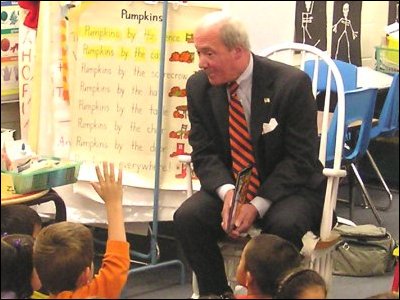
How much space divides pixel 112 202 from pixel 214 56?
54cm

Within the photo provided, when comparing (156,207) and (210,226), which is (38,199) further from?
(156,207)

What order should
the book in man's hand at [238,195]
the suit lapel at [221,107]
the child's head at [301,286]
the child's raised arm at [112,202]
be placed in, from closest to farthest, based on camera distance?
the child's head at [301,286] → the child's raised arm at [112,202] → the book in man's hand at [238,195] → the suit lapel at [221,107]

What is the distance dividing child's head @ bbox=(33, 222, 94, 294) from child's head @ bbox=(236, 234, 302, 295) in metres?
0.39

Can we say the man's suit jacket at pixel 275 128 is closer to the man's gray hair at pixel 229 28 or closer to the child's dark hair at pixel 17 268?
the man's gray hair at pixel 229 28

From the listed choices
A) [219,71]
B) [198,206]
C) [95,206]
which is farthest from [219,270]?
[95,206]

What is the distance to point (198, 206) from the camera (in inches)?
101

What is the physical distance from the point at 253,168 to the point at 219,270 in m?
0.32

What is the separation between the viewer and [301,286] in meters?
1.98

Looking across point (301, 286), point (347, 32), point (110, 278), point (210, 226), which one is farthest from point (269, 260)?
point (347, 32)

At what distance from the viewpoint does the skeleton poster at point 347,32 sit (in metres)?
2.47

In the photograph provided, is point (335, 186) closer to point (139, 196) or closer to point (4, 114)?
point (139, 196)

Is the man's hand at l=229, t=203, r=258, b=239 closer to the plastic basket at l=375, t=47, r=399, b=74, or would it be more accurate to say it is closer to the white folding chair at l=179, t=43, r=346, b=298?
the white folding chair at l=179, t=43, r=346, b=298

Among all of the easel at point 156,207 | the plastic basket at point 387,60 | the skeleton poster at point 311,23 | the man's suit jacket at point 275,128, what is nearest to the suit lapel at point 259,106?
the man's suit jacket at point 275,128

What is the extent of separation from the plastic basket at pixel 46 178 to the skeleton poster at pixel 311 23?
2.67ft
